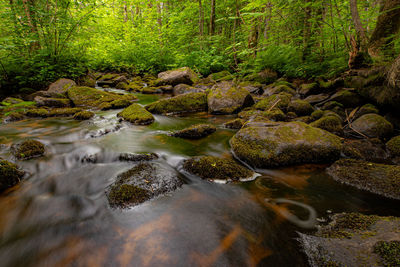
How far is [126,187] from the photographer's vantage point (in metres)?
2.48

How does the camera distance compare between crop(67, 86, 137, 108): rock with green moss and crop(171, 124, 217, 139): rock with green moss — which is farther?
crop(67, 86, 137, 108): rock with green moss

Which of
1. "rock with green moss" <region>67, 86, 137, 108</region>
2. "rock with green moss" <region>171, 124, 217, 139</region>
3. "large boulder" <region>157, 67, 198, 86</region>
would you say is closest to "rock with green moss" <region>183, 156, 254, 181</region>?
"rock with green moss" <region>171, 124, 217, 139</region>

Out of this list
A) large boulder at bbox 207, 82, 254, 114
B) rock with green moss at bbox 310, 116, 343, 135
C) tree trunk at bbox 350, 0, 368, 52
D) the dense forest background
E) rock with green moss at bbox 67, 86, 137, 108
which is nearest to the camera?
rock with green moss at bbox 310, 116, 343, 135

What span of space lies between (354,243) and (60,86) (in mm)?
11289

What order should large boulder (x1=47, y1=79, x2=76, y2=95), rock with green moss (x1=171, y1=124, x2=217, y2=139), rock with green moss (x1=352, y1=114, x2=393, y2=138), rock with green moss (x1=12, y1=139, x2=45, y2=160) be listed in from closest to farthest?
rock with green moss (x1=12, y1=139, x2=45, y2=160) → rock with green moss (x1=352, y1=114, x2=393, y2=138) → rock with green moss (x1=171, y1=124, x2=217, y2=139) → large boulder (x1=47, y1=79, x2=76, y2=95)

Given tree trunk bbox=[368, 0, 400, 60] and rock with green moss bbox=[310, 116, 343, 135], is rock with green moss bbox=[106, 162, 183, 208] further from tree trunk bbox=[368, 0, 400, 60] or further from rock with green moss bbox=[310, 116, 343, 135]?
tree trunk bbox=[368, 0, 400, 60]

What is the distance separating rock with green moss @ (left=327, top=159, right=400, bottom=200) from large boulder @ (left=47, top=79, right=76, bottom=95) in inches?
415

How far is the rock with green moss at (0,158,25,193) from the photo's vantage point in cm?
255

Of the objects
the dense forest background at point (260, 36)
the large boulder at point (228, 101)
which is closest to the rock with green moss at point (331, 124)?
the dense forest background at point (260, 36)

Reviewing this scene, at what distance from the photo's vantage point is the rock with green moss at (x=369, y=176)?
7.97ft

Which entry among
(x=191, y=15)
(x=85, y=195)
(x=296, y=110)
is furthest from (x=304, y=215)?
(x=191, y=15)

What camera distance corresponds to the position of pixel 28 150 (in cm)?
342

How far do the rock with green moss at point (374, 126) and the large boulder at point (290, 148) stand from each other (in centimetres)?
151

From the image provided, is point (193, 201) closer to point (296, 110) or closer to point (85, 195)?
point (85, 195)
